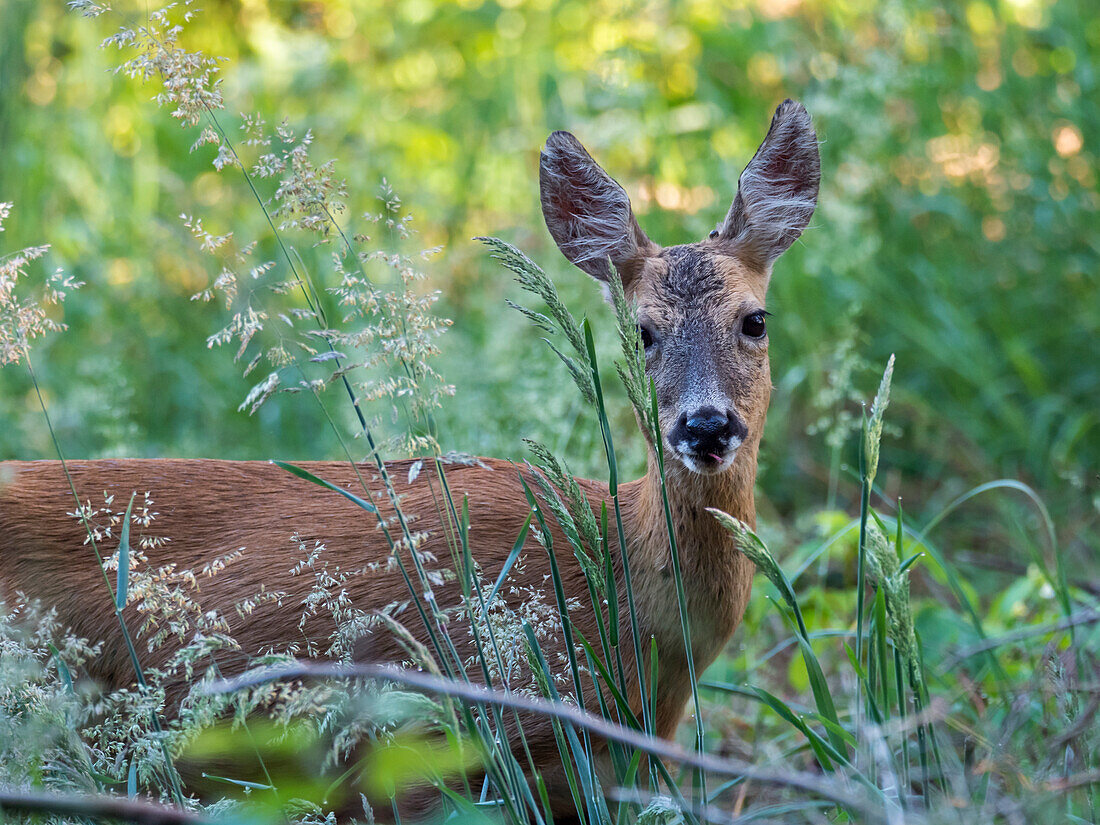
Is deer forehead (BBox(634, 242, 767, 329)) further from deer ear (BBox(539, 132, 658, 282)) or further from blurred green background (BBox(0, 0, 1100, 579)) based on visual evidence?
blurred green background (BBox(0, 0, 1100, 579))

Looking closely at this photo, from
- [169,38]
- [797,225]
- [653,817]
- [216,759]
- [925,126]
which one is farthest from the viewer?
[925,126]

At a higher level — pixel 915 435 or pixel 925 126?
pixel 925 126

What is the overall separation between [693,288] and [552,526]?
0.68 m

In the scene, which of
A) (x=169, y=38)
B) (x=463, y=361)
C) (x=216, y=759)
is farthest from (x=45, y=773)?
(x=463, y=361)

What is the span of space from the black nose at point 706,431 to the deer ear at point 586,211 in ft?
2.04

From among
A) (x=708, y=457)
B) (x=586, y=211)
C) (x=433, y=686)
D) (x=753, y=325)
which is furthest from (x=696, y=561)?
(x=433, y=686)

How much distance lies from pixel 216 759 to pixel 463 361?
8.59 ft

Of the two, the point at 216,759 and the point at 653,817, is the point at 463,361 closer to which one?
the point at 216,759

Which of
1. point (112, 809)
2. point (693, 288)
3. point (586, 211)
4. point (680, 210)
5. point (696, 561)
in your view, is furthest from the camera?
point (680, 210)

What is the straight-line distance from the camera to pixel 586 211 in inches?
117

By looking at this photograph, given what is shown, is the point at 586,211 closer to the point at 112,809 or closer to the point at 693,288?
the point at 693,288

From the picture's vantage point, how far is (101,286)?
17.6 feet

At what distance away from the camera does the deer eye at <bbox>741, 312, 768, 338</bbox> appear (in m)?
2.67

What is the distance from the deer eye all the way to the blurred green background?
1.07 m
